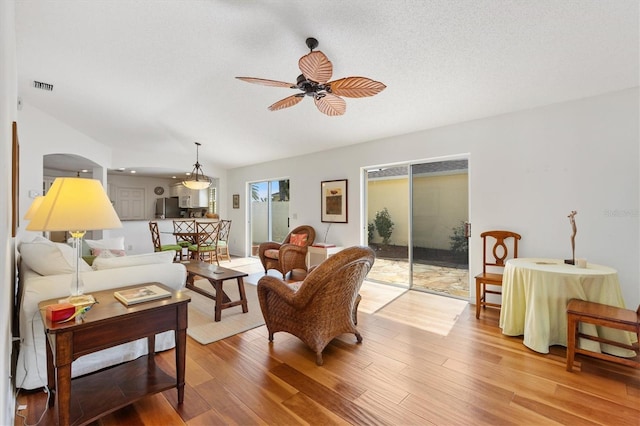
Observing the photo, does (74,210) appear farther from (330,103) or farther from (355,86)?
(330,103)

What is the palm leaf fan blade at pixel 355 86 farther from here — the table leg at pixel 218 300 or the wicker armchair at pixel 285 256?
the wicker armchair at pixel 285 256

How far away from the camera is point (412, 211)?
458 centimetres

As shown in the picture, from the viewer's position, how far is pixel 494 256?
3.68m

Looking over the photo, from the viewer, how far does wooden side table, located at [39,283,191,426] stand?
147 centimetres

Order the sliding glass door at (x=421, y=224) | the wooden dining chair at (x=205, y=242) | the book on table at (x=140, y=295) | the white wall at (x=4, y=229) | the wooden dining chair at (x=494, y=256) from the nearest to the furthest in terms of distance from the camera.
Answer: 1. the white wall at (x=4, y=229)
2. the book on table at (x=140, y=295)
3. the wooden dining chair at (x=494, y=256)
4. the sliding glass door at (x=421, y=224)
5. the wooden dining chair at (x=205, y=242)

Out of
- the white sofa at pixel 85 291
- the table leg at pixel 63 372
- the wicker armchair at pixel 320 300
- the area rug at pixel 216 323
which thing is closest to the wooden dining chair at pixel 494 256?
the wicker armchair at pixel 320 300

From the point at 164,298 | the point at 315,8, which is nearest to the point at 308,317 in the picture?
the point at 164,298

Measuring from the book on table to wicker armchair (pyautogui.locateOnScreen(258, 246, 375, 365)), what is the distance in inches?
36.0

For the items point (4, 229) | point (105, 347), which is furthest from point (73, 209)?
point (105, 347)

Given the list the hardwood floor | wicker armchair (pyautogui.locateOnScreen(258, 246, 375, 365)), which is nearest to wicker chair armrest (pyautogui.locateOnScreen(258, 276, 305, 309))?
wicker armchair (pyautogui.locateOnScreen(258, 246, 375, 365))

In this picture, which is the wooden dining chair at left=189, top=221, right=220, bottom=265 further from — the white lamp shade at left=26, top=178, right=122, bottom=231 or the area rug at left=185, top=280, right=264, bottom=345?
the white lamp shade at left=26, top=178, right=122, bottom=231

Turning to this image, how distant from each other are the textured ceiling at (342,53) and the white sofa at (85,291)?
2.14 metres

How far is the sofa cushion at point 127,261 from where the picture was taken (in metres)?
2.32

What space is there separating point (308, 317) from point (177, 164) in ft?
20.9
